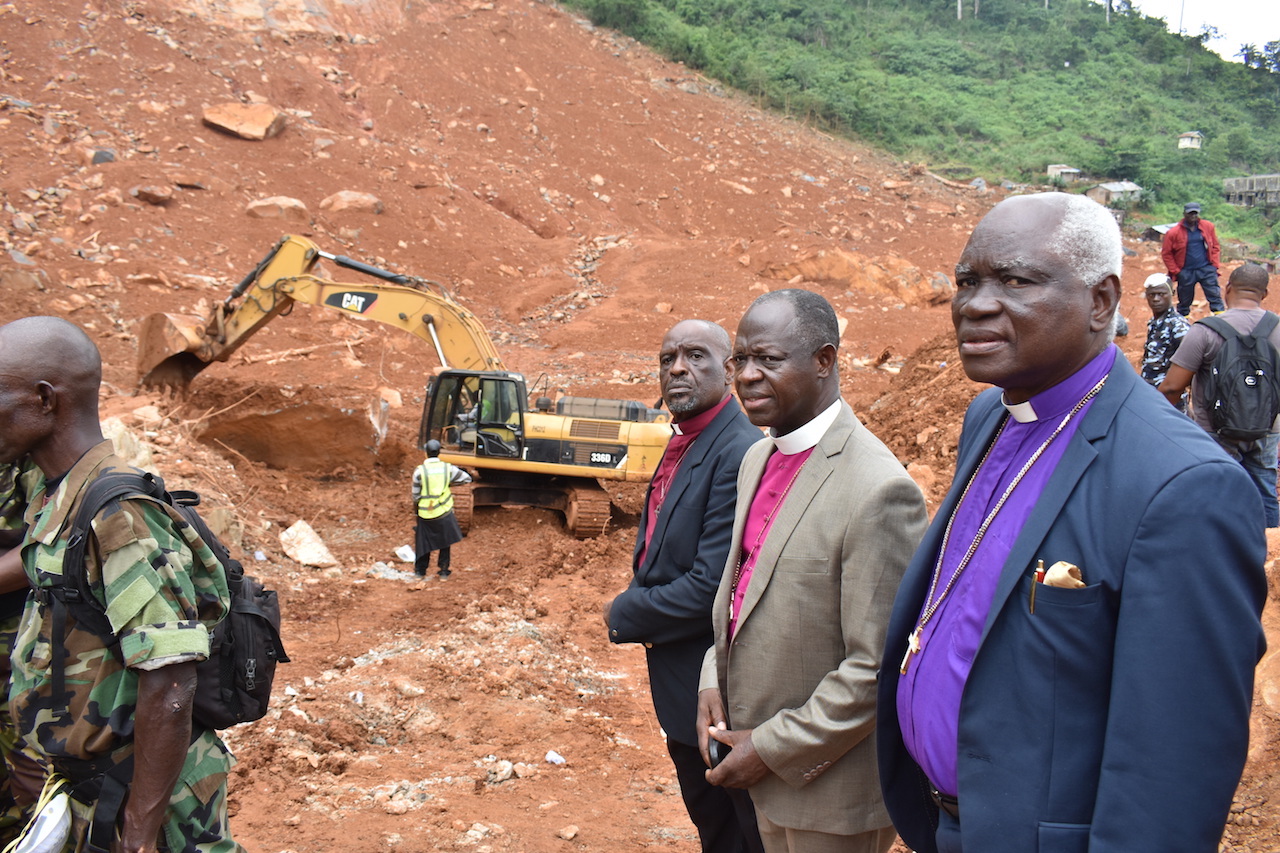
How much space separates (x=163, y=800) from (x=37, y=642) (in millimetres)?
508

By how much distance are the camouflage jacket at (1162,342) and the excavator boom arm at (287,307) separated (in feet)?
25.7

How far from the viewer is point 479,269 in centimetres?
2255

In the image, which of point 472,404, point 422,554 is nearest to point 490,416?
point 472,404

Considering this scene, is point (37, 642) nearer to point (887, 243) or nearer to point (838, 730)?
point (838, 730)

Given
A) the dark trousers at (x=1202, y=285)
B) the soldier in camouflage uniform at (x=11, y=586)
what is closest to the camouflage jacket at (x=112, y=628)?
the soldier in camouflage uniform at (x=11, y=586)

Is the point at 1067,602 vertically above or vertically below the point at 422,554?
above

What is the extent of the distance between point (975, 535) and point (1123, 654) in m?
0.40

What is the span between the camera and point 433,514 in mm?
8961

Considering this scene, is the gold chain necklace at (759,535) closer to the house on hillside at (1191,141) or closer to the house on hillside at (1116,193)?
the house on hillside at (1116,193)

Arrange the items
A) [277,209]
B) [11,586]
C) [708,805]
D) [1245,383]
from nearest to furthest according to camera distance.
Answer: [11,586]
[708,805]
[1245,383]
[277,209]

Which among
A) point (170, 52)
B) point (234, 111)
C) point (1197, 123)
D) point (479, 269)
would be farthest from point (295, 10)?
point (1197, 123)

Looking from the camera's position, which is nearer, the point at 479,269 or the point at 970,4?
the point at 479,269

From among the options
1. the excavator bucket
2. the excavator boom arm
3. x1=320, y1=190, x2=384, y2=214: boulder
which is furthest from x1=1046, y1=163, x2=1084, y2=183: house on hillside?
the excavator bucket

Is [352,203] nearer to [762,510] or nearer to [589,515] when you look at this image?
[589,515]
